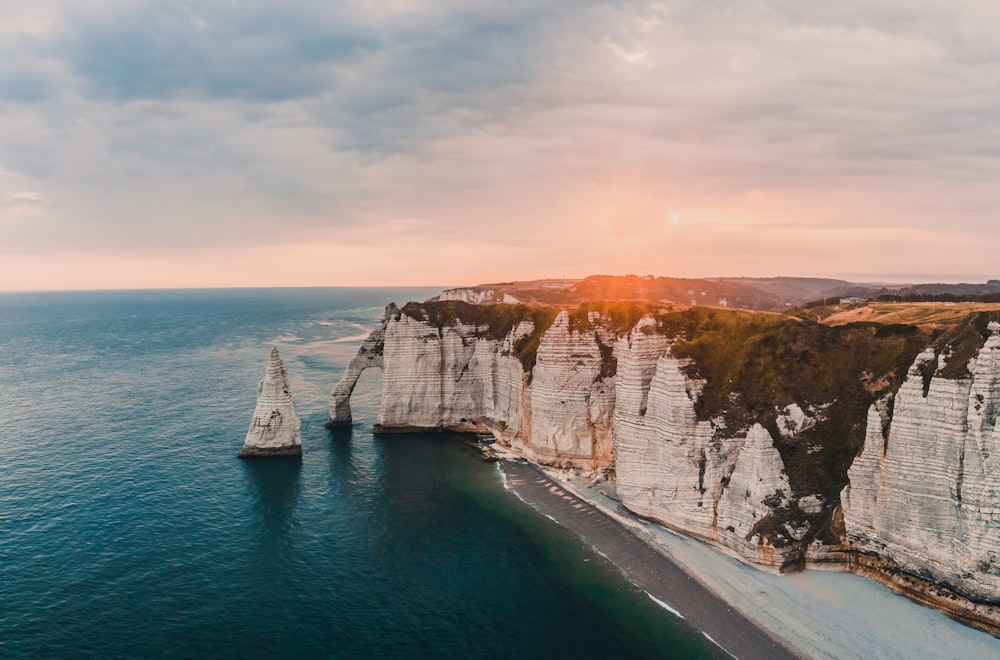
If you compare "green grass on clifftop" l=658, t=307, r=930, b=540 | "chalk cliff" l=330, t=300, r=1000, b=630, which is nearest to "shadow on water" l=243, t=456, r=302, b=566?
"chalk cliff" l=330, t=300, r=1000, b=630

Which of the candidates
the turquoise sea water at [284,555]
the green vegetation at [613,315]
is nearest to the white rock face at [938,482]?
the turquoise sea water at [284,555]

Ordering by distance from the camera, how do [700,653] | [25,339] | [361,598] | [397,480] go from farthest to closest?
1. [25,339]
2. [397,480]
3. [361,598]
4. [700,653]

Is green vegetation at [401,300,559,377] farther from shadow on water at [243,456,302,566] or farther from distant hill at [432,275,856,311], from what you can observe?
distant hill at [432,275,856,311]

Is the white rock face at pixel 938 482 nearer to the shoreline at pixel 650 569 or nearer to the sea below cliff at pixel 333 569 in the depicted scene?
the sea below cliff at pixel 333 569

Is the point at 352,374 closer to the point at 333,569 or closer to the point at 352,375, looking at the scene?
Answer: the point at 352,375

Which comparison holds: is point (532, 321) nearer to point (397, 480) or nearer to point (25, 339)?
point (397, 480)

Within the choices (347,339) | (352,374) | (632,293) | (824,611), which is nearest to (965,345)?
(824,611)

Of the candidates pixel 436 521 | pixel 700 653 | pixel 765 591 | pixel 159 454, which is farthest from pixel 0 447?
pixel 765 591
